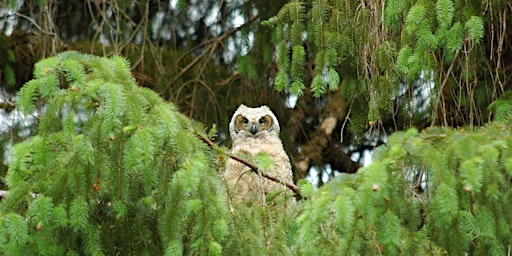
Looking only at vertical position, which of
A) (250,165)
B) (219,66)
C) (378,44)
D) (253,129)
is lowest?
(253,129)

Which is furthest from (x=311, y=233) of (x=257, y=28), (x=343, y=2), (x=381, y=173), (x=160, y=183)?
(x=257, y=28)

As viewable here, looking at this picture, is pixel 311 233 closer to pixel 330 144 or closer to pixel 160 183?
pixel 160 183

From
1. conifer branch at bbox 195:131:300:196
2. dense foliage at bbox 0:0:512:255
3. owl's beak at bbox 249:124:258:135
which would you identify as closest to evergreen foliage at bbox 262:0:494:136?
dense foliage at bbox 0:0:512:255

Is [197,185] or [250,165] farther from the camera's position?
[250,165]

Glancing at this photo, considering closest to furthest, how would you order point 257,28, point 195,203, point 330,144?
point 195,203 < point 257,28 < point 330,144

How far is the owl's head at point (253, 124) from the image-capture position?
5508 mm

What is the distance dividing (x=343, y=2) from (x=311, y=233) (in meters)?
1.75

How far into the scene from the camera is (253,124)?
18.0 feet

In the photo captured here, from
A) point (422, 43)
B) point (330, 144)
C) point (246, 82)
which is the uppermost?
point (422, 43)

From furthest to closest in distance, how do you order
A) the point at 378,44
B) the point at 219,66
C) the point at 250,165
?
the point at 219,66 < the point at 378,44 < the point at 250,165

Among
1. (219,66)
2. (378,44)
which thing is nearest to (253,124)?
(219,66)

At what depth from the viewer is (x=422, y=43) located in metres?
3.90

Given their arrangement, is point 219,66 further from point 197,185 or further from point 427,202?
point 427,202

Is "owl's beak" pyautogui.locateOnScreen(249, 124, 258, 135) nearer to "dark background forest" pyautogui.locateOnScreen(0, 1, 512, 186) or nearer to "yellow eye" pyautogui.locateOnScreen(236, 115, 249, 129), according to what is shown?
"yellow eye" pyautogui.locateOnScreen(236, 115, 249, 129)
